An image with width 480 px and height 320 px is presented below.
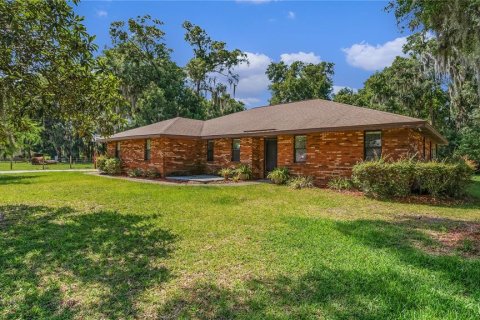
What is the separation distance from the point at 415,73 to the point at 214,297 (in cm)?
2779

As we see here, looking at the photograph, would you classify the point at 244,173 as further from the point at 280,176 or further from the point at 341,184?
the point at 341,184

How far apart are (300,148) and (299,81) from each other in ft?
76.3

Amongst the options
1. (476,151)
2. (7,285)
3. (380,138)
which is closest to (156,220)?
(7,285)

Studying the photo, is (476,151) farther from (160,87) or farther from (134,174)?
(160,87)

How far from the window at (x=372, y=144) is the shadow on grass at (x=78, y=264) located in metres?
8.93

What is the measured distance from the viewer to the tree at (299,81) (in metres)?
35.5

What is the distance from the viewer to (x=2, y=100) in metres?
6.75

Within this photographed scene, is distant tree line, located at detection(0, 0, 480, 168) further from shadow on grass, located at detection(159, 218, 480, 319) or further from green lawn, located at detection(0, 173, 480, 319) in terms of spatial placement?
shadow on grass, located at detection(159, 218, 480, 319)

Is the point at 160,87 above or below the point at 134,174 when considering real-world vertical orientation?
above

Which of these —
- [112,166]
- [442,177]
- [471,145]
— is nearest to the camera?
[442,177]

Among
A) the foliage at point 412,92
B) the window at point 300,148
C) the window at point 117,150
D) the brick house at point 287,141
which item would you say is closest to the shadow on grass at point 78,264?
the brick house at point 287,141

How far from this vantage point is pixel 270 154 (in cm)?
1575

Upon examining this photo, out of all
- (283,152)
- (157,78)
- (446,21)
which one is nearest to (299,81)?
(157,78)

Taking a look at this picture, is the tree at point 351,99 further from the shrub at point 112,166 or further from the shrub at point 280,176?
the shrub at point 112,166
